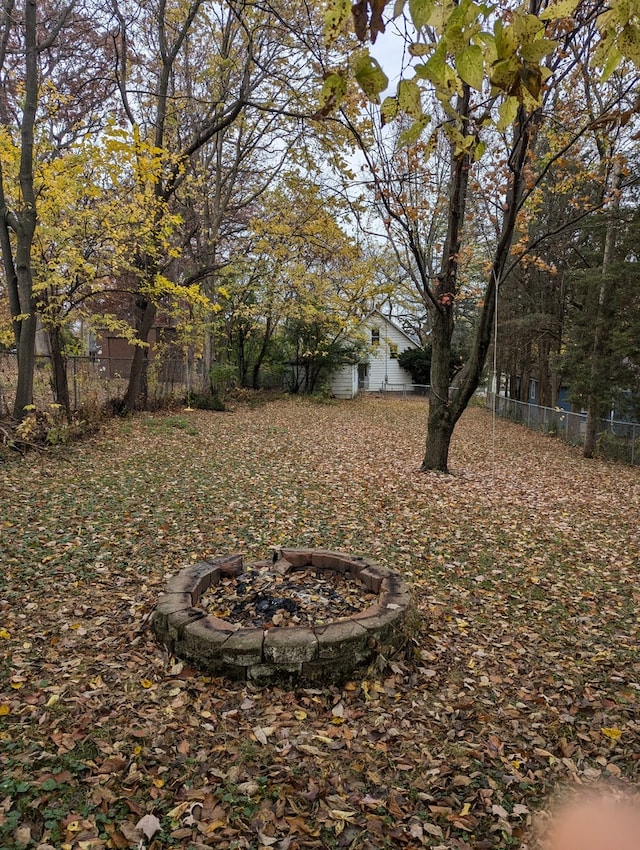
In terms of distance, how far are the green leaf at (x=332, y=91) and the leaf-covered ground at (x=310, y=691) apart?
2.90 meters

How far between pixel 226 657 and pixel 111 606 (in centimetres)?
133

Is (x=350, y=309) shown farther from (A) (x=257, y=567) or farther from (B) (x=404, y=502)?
(A) (x=257, y=567)

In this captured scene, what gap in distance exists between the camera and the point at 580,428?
45.6 ft

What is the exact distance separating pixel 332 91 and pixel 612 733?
340 cm

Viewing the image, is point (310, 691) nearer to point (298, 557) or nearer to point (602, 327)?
point (298, 557)

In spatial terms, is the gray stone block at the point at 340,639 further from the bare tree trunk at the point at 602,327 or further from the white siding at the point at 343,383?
the white siding at the point at 343,383

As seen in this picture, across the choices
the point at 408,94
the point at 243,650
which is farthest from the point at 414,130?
the point at 243,650

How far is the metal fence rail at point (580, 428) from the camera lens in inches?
452

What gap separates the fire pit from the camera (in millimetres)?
2912

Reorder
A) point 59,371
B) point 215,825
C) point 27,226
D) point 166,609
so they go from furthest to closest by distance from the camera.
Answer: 1. point 59,371
2. point 27,226
3. point 166,609
4. point 215,825

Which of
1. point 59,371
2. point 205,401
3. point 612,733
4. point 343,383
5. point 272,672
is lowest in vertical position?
point 612,733

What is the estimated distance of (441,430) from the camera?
8547 millimetres

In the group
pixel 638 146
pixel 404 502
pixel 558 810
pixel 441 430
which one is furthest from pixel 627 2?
pixel 638 146

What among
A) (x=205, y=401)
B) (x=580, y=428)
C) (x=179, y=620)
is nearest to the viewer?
(x=179, y=620)
